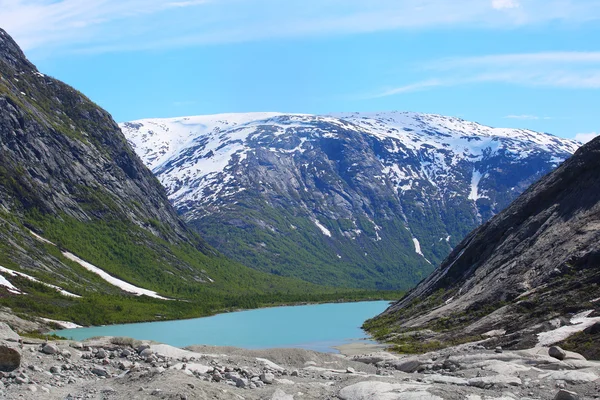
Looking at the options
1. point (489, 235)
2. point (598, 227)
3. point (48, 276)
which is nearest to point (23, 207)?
point (48, 276)

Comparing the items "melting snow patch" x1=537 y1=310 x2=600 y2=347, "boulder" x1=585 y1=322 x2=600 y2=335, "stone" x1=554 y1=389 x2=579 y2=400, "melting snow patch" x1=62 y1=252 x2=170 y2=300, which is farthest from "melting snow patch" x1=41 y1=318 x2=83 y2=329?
"stone" x1=554 y1=389 x2=579 y2=400

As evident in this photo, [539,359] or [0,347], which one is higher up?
[0,347]

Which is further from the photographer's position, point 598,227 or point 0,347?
point 598,227

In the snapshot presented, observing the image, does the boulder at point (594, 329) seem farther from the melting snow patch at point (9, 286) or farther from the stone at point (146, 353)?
the melting snow patch at point (9, 286)

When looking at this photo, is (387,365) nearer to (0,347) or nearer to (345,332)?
(0,347)

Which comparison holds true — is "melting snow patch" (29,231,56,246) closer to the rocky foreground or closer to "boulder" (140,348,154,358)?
the rocky foreground

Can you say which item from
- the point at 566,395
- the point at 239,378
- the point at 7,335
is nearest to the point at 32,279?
the point at 7,335
